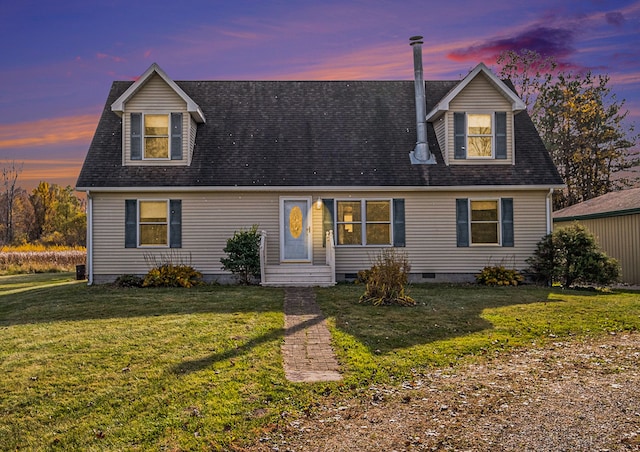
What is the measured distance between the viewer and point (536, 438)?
14.0ft

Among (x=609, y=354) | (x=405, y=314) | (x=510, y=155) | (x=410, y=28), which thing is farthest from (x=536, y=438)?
(x=410, y=28)

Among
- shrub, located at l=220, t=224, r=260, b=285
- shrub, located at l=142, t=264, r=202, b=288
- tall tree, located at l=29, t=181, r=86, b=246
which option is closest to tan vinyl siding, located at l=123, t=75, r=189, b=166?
shrub, located at l=220, t=224, r=260, b=285

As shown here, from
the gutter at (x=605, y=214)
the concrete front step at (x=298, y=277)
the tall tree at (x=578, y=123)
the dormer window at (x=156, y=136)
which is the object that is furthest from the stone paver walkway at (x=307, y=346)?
the tall tree at (x=578, y=123)

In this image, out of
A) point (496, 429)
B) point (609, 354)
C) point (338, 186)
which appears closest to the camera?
point (496, 429)

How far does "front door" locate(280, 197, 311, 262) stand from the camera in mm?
15820

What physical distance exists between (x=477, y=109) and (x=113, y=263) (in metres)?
13.2

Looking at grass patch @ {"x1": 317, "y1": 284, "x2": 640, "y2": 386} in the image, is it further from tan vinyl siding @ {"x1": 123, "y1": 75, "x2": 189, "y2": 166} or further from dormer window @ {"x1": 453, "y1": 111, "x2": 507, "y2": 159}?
tan vinyl siding @ {"x1": 123, "y1": 75, "x2": 189, "y2": 166}

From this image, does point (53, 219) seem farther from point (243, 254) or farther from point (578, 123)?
point (578, 123)

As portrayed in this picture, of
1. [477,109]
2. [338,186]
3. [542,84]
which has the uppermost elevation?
[542,84]

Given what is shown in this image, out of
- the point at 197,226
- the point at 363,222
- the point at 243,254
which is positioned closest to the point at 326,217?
the point at 363,222

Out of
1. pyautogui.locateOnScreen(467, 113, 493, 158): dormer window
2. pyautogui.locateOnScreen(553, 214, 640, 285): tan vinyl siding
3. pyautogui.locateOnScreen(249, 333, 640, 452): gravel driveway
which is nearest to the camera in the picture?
pyautogui.locateOnScreen(249, 333, 640, 452): gravel driveway

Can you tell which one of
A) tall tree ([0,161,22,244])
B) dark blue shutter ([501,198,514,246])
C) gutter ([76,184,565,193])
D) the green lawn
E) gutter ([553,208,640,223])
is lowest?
the green lawn

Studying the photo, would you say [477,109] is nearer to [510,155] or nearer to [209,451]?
[510,155]

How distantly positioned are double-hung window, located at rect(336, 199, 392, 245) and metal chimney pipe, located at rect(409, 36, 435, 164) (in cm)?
202
